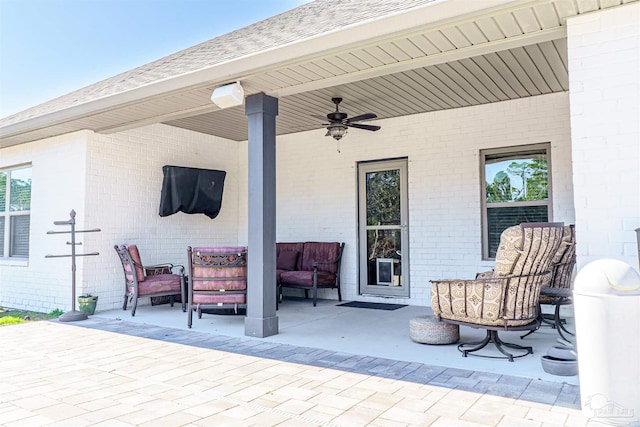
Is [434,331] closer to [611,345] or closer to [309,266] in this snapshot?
[611,345]

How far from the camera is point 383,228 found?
23.0 ft

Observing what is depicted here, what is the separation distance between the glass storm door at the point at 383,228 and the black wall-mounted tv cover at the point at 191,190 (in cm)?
245

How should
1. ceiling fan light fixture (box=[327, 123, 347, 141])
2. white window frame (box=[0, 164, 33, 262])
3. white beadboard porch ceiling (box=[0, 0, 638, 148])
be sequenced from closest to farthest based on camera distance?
white beadboard porch ceiling (box=[0, 0, 638, 148]) → ceiling fan light fixture (box=[327, 123, 347, 141]) → white window frame (box=[0, 164, 33, 262])

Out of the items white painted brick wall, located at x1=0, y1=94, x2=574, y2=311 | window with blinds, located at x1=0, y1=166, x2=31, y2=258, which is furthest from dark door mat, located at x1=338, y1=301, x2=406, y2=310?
window with blinds, located at x1=0, y1=166, x2=31, y2=258

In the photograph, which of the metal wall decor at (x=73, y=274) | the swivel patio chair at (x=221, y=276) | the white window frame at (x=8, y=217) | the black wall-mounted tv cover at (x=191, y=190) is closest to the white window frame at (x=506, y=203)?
the swivel patio chair at (x=221, y=276)

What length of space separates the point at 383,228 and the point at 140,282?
3571mm

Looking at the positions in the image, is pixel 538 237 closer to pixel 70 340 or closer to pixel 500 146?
pixel 500 146

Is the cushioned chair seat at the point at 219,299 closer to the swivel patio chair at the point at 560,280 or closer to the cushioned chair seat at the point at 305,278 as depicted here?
the cushioned chair seat at the point at 305,278

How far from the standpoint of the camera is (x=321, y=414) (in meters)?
2.54

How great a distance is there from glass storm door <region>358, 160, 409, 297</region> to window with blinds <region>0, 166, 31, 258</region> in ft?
17.0

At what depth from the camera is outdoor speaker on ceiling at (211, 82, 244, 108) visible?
13.9ft

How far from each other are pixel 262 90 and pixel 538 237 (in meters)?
2.89

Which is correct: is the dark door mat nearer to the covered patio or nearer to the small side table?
the covered patio

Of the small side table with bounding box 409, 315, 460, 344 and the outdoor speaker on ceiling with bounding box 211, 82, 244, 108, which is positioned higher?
the outdoor speaker on ceiling with bounding box 211, 82, 244, 108
